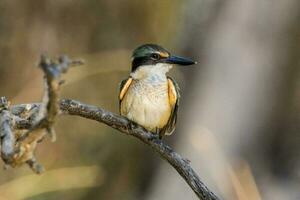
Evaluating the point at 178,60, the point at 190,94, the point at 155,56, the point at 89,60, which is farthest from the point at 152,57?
the point at 89,60

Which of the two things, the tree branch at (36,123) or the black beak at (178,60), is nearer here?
the tree branch at (36,123)

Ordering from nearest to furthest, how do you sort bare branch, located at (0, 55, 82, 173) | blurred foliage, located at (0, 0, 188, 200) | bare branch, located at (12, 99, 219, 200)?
1. bare branch, located at (0, 55, 82, 173)
2. bare branch, located at (12, 99, 219, 200)
3. blurred foliage, located at (0, 0, 188, 200)

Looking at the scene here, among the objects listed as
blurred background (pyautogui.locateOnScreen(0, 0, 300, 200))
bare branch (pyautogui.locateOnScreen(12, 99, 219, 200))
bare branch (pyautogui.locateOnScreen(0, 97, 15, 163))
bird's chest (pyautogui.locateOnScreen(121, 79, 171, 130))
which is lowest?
blurred background (pyautogui.locateOnScreen(0, 0, 300, 200))

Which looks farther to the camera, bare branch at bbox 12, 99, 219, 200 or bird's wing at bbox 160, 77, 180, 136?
bird's wing at bbox 160, 77, 180, 136

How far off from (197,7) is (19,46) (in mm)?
1674

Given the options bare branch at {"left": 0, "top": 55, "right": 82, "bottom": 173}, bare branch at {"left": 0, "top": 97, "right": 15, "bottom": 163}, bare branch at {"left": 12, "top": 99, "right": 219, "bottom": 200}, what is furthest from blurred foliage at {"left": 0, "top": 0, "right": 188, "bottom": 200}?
bare branch at {"left": 0, "top": 55, "right": 82, "bottom": 173}

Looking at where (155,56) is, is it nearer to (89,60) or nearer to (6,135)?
(6,135)

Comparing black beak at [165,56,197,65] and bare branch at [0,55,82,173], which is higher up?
bare branch at [0,55,82,173]

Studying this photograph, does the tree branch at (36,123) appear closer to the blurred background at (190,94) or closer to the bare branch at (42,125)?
the bare branch at (42,125)

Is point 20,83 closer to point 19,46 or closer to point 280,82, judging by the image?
point 19,46

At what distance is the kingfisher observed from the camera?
324cm

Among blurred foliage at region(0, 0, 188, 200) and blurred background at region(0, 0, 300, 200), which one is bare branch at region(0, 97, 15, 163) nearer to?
blurred background at region(0, 0, 300, 200)

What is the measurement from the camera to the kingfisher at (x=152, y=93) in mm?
3240

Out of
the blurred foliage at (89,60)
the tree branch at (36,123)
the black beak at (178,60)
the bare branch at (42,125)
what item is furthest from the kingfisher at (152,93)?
the blurred foliage at (89,60)
